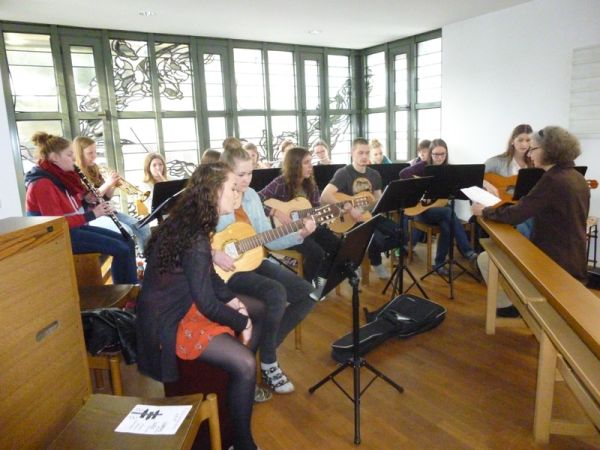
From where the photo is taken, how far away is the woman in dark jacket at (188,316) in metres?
1.90

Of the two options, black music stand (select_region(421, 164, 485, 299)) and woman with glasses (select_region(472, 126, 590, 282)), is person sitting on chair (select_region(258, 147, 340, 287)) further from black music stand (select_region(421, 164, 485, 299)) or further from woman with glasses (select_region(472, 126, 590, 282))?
woman with glasses (select_region(472, 126, 590, 282))

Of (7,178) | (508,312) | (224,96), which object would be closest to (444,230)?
(508,312)

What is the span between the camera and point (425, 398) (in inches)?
98.7

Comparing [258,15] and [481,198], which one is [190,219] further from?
[258,15]

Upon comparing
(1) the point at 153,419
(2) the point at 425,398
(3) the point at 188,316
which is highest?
(3) the point at 188,316

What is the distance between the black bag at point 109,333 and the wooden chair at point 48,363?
1.45ft

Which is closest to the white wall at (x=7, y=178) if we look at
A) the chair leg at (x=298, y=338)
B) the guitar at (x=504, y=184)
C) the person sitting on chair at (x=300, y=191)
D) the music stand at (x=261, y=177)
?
the music stand at (x=261, y=177)

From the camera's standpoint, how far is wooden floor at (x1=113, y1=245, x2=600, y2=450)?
2179 millimetres

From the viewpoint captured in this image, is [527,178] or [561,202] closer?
[561,202]

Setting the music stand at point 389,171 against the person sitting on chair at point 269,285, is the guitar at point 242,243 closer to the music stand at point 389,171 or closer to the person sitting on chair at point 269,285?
the person sitting on chair at point 269,285

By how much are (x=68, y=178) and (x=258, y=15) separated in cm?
311

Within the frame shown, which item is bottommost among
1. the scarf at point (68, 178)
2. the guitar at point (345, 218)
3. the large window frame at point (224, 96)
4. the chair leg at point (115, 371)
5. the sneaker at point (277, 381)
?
the sneaker at point (277, 381)

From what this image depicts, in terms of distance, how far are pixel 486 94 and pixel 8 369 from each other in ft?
19.7

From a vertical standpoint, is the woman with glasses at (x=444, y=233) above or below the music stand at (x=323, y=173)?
below
